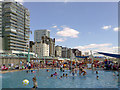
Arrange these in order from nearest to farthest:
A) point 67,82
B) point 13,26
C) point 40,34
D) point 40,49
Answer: point 67,82 → point 13,26 → point 40,49 → point 40,34

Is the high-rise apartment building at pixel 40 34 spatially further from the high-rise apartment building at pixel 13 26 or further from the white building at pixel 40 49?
the high-rise apartment building at pixel 13 26

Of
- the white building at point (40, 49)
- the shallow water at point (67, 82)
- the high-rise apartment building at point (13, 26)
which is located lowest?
the shallow water at point (67, 82)

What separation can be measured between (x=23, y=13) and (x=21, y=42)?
20.8 meters

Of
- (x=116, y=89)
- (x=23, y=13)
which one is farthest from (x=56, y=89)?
(x=23, y=13)

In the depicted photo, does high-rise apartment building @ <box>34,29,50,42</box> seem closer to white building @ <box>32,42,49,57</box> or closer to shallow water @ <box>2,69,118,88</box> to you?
white building @ <box>32,42,49,57</box>

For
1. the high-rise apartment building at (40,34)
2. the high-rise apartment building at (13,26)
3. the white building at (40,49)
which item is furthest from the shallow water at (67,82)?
the high-rise apartment building at (40,34)

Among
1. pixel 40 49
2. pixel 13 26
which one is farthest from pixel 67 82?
pixel 40 49

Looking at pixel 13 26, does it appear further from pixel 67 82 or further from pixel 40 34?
pixel 40 34

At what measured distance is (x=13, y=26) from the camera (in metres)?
80.8

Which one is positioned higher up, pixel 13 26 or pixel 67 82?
pixel 13 26

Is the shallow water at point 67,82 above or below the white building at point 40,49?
below

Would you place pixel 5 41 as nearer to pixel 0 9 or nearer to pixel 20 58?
pixel 0 9

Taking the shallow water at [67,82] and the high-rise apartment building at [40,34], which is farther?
the high-rise apartment building at [40,34]

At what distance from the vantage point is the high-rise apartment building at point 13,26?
77812 mm
